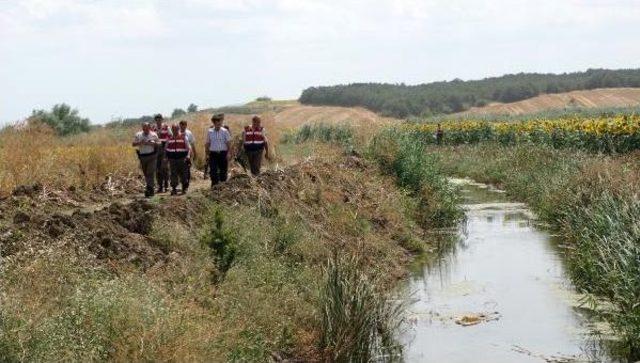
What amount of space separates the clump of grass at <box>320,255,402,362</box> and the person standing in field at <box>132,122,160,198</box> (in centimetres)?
735

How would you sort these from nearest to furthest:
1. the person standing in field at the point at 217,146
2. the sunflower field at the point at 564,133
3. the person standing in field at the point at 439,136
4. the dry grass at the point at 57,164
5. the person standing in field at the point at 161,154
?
the dry grass at the point at 57,164 → the person standing in field at the point at 217,146 → the person standing in field at the point at 161,154 → the sunflower field at the point at 564,133 → the person standing in field at the point at 439,136

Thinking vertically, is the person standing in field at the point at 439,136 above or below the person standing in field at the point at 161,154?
below

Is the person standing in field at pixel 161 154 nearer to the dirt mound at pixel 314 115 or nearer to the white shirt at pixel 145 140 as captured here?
the white shirt at pixel 145 140

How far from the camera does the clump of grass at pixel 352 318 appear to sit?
486 inches

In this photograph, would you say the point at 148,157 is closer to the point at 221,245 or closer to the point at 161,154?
the point at 161,154

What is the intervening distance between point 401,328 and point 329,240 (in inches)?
177

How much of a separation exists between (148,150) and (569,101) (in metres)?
77.7

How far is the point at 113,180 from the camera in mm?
21484

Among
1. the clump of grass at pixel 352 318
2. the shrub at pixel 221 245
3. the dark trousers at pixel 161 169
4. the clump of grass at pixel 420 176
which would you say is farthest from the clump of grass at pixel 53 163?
the clump of grass at pixel 420 176

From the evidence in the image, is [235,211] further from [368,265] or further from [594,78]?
[594,78]

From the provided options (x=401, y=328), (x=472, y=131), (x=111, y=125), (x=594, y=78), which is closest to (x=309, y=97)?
(x=594, y=78)

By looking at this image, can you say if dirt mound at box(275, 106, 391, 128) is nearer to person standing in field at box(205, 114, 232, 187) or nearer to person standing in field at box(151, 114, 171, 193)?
person standing in field at box(151, 114, 171, 193)

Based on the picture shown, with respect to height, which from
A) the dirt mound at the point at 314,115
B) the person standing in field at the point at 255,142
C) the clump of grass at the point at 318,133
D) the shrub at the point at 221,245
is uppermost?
the person standing in field at the point at 255,142

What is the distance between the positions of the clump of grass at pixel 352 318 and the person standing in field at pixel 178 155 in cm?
778
